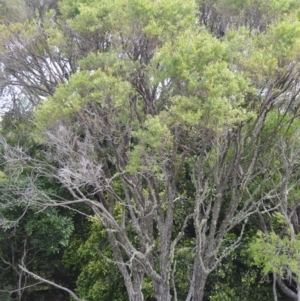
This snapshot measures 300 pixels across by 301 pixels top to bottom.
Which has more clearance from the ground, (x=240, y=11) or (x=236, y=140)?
(x=240, y=11)

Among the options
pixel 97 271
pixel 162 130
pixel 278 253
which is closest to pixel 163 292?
pixel 278 253

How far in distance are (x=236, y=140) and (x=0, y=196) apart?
14.1 feet

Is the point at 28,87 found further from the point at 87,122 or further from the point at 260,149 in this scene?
the point at 260,149

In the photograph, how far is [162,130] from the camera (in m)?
5.17

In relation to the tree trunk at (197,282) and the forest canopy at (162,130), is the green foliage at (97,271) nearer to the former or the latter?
the forest canopy at (162,130)

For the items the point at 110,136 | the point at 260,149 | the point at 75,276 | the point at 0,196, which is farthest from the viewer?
the point at 75,276

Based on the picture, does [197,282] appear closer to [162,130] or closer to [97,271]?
[97,271]

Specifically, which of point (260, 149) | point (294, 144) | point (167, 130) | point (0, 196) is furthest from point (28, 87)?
point (294, 144)

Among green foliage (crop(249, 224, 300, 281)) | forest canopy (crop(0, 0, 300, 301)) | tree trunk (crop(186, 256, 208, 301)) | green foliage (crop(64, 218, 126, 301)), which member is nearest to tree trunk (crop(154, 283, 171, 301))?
forest canopy (crop(0, 0, 300, 301))

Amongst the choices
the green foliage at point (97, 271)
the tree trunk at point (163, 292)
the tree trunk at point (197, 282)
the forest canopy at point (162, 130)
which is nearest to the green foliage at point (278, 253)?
the forest canopy at point (162, 130)

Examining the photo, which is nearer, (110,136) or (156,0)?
(156,0)

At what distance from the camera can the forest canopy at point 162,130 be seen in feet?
17.8

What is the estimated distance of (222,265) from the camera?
7633 millimetres

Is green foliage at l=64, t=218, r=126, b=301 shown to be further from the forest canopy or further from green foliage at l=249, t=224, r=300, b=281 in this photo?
green foliage at l=249, t=224, r=300, b=281
